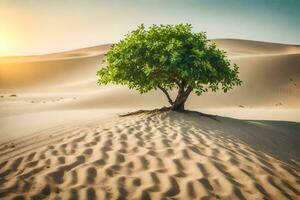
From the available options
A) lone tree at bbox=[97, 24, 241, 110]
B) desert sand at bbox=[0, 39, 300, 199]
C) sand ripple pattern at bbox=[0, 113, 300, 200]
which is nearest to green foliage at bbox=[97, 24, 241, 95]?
lone tree at bbox=[97, 24, 241, 110]

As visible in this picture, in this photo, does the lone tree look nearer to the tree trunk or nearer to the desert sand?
the tree trunk

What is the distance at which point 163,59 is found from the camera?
34.9 feet

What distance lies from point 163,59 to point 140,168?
223 inches

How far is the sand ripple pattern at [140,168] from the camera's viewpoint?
4.87 metres

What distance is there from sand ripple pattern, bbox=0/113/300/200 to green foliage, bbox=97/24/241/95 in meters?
3.47

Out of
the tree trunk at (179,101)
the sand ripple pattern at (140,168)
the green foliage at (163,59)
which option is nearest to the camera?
the sand ripple pattern at (140,168)

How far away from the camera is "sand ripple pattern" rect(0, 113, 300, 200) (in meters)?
4.87

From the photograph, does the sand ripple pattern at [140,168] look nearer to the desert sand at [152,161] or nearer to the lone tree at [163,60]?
the desert sand at [152,161]

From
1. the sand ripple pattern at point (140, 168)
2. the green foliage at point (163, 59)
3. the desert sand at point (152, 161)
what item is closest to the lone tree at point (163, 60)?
the green foliage at point (163, 59)

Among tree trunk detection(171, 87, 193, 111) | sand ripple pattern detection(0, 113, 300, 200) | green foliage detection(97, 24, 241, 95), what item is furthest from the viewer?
tree trunk detection(171, 87, 193, 111)

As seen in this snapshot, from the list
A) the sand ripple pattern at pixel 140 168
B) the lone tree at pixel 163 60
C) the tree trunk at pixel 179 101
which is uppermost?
the lone tree at pixel 163 60

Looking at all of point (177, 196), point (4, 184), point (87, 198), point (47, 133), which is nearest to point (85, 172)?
point (87, 198)

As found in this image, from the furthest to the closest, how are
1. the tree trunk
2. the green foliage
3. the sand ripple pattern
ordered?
the tree trunk < the green foliage < the sand ripple pattern

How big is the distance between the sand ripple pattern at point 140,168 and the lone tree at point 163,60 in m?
3.47
